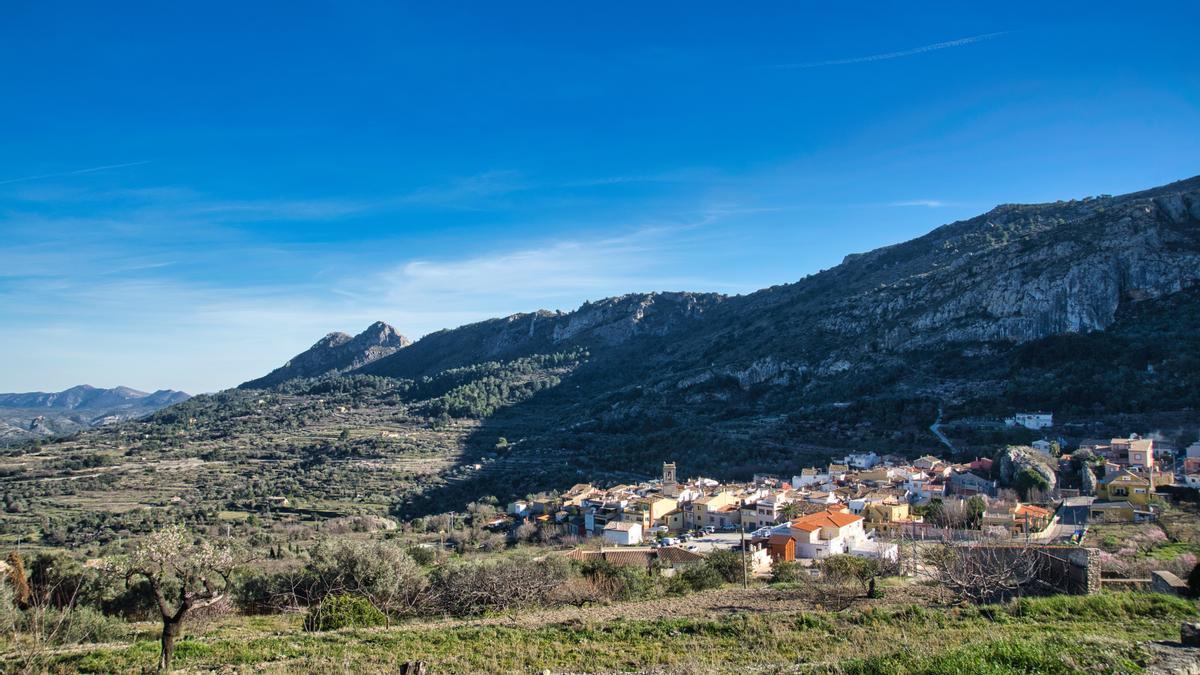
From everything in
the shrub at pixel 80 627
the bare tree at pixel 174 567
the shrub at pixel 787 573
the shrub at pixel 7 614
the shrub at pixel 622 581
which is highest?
the bare tree at pixel 174 567

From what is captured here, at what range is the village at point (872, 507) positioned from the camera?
2114cm

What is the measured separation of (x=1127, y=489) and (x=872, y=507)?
31.7ft

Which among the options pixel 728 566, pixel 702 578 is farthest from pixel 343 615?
pixel 728 566

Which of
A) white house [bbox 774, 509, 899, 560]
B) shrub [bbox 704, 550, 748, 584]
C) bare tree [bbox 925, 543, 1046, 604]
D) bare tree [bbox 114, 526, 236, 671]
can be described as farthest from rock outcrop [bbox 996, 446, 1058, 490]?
bare tree [bbox 114, 526, 236, 671]

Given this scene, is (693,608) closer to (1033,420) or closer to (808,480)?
(808,480)

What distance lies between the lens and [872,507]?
2623 centimetres

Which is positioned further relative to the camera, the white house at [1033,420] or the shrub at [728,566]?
the white house at [1033,420]

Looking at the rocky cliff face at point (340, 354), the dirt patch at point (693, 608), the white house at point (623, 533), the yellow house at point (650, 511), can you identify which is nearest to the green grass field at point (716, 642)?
the dirt patch at point (693, 608)

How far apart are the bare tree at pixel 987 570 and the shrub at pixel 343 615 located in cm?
1135

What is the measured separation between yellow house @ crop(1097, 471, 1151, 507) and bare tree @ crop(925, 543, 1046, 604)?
45.4ft

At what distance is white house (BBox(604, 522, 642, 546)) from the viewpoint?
25736 millimetres

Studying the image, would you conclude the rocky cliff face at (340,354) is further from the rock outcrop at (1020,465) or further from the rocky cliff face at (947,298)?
the rock outcrop at (1020,465)

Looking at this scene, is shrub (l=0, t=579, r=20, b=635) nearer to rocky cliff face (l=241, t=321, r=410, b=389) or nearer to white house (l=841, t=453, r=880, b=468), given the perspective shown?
white house (l=841, t=453, r=880, b=468)

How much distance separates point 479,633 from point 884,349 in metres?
60.4
